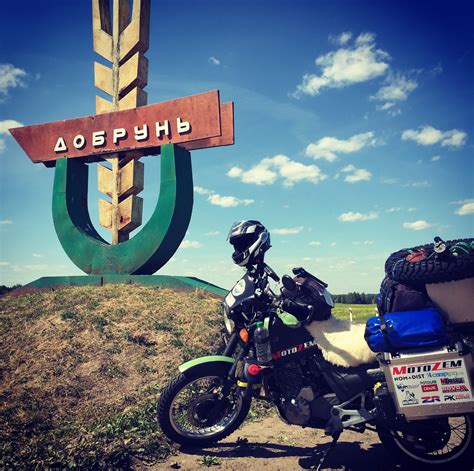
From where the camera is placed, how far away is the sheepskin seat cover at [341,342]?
330 centimetres

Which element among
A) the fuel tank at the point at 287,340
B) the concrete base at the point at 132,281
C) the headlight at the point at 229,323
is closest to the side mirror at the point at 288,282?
the fuel tank at the point at 287,340

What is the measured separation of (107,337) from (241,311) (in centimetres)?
392

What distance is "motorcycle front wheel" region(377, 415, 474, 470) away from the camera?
2.98 metres

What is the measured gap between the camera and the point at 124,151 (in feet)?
34.1

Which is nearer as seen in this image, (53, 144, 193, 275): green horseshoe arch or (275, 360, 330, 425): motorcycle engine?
(275, 360, 330, 425): motorcycle engine

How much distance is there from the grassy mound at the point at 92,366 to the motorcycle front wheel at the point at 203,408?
275 millimetres

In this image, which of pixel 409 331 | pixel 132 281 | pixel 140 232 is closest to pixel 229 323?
pixel 409 331

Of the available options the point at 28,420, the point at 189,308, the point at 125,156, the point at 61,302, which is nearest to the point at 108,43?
the point at 125,156

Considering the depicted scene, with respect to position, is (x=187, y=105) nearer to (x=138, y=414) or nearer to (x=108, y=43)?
(x=108, y=43)

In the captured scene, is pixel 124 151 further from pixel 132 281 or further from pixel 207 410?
pixel 207 410

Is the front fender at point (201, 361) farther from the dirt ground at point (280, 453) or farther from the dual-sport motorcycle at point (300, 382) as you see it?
the dirt ground at point (280, 453)

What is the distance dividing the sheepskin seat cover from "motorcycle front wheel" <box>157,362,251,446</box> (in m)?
0.91

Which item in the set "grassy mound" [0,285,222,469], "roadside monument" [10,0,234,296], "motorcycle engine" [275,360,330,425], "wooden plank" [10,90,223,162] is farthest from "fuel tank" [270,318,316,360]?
"wooden plank" [10,90,223,162]

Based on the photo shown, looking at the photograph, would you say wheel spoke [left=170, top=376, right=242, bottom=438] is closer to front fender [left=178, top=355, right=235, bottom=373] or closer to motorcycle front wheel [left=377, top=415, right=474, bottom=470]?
front fender [left=178, top=355, right=235, bottom=373]
